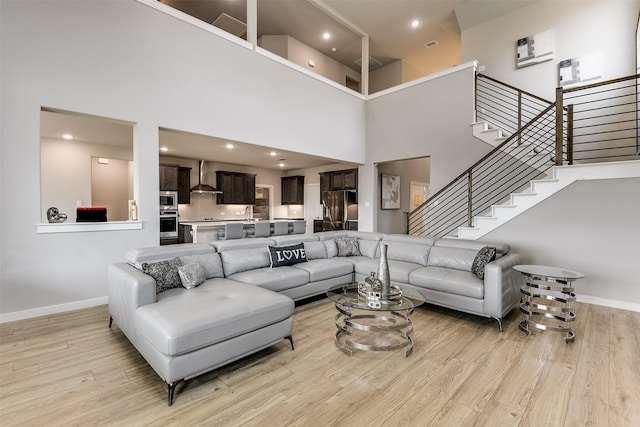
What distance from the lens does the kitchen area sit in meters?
7.37

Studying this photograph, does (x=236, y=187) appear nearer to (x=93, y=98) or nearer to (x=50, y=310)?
(x=93, y=98)

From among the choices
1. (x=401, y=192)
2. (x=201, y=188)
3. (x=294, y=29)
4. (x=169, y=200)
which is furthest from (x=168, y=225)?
(x=401, y=192)

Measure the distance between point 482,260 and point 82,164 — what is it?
8.38 metres

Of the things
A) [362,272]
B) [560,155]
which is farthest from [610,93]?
[362,272]

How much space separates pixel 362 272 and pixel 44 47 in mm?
4814

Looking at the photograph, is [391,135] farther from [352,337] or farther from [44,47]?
[44,47]

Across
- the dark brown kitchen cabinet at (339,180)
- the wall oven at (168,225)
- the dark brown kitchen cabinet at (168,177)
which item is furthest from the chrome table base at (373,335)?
the dark brown kitchen cabinet at (168,177)

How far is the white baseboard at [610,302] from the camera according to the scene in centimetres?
371

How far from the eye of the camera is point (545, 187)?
4188 millimetres

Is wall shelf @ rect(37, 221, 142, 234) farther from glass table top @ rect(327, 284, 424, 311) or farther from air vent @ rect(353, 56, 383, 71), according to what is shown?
air vent @ rect(353, 56, 383, 71)

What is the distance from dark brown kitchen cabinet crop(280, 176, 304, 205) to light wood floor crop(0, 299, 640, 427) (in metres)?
7.06

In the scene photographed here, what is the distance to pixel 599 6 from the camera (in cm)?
515

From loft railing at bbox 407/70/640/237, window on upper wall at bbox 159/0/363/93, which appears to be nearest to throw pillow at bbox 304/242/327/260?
loft railing at bbox 407/70/640/237

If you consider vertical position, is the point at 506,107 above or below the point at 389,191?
above
